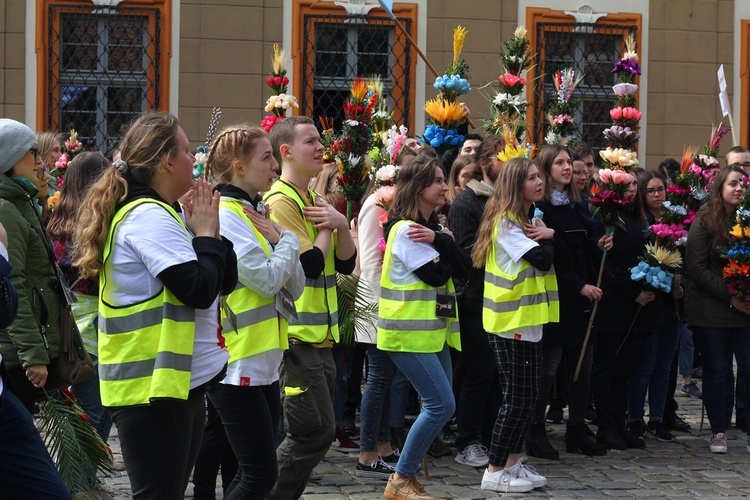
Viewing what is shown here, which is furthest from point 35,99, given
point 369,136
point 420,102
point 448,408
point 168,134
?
point 168,134

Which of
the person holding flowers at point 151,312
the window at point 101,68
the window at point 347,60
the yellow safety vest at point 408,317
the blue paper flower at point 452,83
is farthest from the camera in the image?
the window at point 347,60

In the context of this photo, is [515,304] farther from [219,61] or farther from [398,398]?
[219,61]

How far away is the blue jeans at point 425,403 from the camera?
20.0 ft

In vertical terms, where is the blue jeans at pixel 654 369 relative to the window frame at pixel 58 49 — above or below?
below


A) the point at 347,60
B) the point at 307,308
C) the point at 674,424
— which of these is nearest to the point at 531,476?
the point at 307,308

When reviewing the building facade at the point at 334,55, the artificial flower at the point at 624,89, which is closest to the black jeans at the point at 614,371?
the artificial flower at the point at 624,89

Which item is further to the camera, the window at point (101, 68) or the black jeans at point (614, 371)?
the window at point (101, 68)

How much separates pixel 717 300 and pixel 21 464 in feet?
17.6

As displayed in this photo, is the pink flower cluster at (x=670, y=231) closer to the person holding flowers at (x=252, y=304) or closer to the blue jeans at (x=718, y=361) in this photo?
the blue jeans at (x=718, y=361)

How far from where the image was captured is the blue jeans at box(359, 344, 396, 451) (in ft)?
22.6

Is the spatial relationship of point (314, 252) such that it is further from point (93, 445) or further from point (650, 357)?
point (650, 357)

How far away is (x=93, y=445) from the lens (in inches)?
199

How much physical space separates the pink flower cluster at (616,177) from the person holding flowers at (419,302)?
1561 mm

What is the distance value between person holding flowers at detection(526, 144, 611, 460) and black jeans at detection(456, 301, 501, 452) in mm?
346
